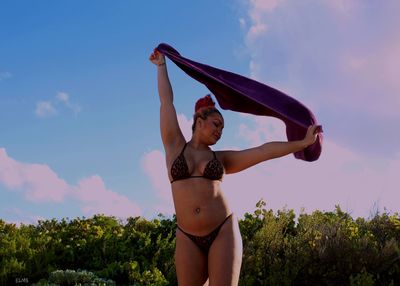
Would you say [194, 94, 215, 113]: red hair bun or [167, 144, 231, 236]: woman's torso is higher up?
[194, 94, 215, 113]: red hair bun

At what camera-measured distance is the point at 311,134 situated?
518 cm

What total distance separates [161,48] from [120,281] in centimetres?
431

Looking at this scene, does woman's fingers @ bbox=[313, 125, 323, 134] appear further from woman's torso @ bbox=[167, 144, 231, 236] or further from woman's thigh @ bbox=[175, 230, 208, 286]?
→ woman's thigh @ bbox=[175, 230, 208, 286]

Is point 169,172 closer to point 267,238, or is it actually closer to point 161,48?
point 161,48

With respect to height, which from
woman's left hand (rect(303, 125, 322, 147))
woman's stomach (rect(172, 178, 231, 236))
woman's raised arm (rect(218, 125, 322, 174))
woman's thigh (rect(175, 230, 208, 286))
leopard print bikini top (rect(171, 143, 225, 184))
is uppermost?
woman's left hand (rect(303, 125, 322, 147))

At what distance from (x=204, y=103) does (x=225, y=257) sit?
4.99ft

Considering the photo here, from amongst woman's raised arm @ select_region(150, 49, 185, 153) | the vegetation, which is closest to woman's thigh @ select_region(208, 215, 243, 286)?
woman's raised arm @ select_region(150, 49, 185, 153)

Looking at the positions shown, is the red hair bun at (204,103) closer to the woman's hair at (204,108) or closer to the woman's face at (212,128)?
the woman's hair at (204,108)

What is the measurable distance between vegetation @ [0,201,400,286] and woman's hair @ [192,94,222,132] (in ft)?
12.5

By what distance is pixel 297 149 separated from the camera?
5.12m

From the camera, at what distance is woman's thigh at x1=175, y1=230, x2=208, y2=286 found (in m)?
4.75

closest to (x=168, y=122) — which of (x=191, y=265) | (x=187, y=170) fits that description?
(x=187, y=170)

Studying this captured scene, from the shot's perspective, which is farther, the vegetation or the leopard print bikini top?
the vegetation

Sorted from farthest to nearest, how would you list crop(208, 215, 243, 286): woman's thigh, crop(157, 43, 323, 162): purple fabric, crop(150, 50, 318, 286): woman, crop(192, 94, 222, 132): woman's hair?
1. crop(157, 43, 323, 162): purple fabric
2. crop(192, 94, 222, 132): woman's hair
3. crop(150, 50, 318, 286): woman
4. crop(208, 215, 243, 286): woman's thigh
